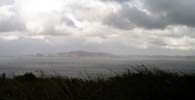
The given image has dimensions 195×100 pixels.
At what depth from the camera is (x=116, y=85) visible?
796 centimetres

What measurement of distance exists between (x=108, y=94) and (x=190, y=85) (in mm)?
1804

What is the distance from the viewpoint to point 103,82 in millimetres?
8883

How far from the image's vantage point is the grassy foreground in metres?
6.95

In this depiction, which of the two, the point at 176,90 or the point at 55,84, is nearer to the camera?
the point at 176,90

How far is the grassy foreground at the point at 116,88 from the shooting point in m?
6.95

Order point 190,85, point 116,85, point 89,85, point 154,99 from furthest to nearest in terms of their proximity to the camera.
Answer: point 89,85
point 116,85
point 190,85
point 154,99

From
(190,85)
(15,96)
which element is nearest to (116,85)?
(190,85)

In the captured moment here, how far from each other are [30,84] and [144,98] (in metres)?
3.80

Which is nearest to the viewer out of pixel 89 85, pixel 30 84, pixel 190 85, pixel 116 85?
pixel 190 85

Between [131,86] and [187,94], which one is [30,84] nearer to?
[131,86]

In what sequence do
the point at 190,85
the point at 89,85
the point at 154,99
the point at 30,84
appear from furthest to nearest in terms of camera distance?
the point at 30,84
the point at 89,85
the point at 190,85
the point at 154,99

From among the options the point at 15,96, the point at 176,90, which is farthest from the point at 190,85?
the point at 15,96

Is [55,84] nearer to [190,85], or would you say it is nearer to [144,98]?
[144,98]

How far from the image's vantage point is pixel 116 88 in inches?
304
